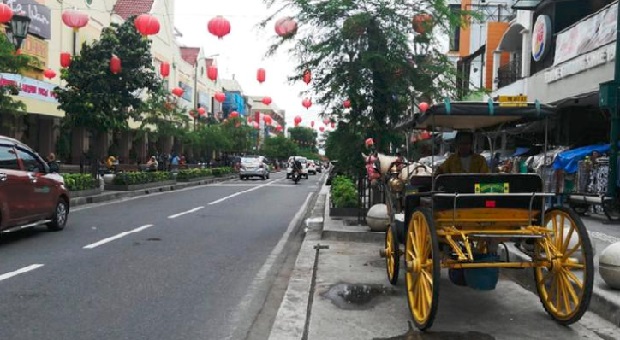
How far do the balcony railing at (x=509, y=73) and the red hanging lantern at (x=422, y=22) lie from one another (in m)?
15.1

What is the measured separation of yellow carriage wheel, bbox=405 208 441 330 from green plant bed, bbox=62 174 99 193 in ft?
51.3

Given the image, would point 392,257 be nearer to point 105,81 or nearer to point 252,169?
point 105,81

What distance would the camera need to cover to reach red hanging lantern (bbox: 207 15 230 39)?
14.2 metres

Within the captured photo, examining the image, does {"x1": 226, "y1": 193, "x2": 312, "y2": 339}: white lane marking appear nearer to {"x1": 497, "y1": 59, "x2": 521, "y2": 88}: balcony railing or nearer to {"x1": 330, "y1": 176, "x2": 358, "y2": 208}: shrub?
{"x1": 330, "y1": 176, "x2": 358, "y2": 208}: shrub

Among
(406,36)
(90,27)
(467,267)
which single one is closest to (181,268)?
(467,267)

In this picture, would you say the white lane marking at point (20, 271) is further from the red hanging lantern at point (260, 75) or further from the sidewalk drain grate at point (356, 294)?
the red hanging lantern at point (260, 75)

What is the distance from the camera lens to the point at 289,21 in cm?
1236

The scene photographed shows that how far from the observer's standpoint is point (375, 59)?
1177cm

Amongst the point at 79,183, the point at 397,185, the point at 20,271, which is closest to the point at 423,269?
the point at 397,185

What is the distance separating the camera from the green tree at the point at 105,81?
22.5 metres

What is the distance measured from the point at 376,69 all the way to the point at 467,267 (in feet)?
24.3

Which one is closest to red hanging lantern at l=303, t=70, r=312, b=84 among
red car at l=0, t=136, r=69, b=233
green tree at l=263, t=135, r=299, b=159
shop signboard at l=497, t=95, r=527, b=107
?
red car at l=0, t=136, r=69, b=233

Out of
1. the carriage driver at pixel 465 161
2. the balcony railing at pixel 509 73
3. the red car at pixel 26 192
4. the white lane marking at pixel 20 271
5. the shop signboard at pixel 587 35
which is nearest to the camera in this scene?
the carriage driver at pixel 465 161

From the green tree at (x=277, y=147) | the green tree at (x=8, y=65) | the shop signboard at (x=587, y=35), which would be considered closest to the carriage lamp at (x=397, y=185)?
the shop signboard at (x=587, y=35)
